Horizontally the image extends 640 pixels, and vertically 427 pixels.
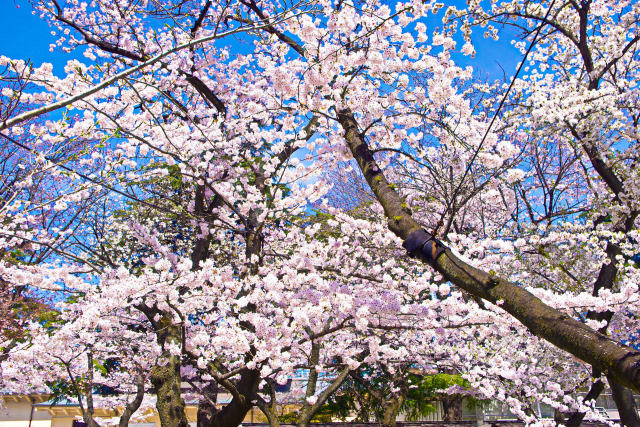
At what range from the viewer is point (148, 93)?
558cm

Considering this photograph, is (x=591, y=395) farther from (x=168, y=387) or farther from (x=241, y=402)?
(x=168, y=387)

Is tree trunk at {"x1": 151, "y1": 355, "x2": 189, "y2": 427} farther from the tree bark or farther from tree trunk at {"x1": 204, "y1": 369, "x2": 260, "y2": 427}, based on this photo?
the tree bark

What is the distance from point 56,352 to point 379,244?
510 cm

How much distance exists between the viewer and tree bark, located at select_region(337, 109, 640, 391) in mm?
1816

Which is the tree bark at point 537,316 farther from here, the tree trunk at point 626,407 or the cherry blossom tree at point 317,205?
the tree trunk at point 626,407

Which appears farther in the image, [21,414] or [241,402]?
[21,414]

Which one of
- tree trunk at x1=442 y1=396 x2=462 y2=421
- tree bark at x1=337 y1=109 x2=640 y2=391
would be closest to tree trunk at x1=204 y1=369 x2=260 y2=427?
tree bark at x1=337 y1=109 x2=640 y2=391

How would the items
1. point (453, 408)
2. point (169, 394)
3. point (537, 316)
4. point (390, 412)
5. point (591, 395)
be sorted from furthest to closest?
point (453, 408) → point (390, 412) → point (591, 395) → point (169, 394) → point (537, 316)

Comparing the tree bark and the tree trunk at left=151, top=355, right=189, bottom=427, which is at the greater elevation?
the tree bark

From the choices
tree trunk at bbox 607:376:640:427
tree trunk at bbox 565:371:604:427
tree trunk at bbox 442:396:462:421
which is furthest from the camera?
tree trunk at bbox 442:396:462:421

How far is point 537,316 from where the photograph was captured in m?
2.27

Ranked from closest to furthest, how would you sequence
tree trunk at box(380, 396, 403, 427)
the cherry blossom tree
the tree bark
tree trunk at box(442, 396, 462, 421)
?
1. the tree bark
2. the cherry blossom tree
3. tree trunk at box(380, 396, 403, 427)
4. tree trunk at box(442, 396, 462, 421)

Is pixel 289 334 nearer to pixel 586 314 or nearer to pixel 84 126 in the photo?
pixel 84 126

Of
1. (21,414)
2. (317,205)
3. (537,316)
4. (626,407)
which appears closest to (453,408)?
(626,407)
